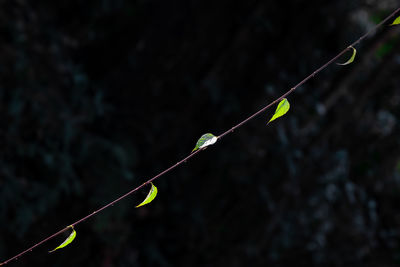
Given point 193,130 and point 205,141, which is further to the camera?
point 193,130

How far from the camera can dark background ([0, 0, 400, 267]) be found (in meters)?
2.22

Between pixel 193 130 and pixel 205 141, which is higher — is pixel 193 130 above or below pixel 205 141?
above

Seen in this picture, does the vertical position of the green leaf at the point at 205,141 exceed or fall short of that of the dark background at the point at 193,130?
it falls short

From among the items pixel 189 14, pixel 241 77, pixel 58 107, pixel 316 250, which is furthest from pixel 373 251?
pixel 58 107

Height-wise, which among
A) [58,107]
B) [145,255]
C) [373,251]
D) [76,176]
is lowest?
[373,251]

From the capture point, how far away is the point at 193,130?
115 inches

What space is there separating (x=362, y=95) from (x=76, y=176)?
2464 millimetres

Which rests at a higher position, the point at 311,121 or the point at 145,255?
the point at 311,121

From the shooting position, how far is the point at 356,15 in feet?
11.1

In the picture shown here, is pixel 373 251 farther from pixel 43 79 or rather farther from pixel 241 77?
pixel 43 79

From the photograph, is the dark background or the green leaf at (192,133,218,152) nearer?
the green leaf at (192,133,218,152)

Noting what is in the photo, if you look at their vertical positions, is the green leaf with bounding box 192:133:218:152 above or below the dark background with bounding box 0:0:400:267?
below

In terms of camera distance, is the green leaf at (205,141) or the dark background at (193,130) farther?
the dark background at (193,130)

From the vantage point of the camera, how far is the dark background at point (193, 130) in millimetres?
2223
